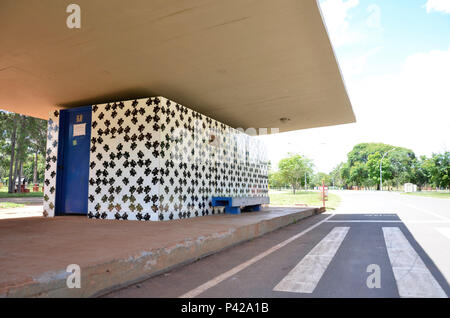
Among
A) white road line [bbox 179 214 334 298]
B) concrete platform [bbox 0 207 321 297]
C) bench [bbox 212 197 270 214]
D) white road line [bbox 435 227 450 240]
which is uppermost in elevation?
bench [bbox 212 197 270 214]

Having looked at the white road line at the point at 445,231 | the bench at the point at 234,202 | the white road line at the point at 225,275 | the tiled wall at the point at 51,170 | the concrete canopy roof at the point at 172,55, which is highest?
the concrete canopy roof at the point at 172,55

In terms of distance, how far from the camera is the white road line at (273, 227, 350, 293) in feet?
11.3

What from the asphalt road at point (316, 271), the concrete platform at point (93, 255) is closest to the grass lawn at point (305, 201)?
the asphalt road at point (316, 271)

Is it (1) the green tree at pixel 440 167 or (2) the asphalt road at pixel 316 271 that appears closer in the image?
(2) the asphalt road at pixel 316 271

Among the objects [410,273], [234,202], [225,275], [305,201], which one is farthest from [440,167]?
[225,275]

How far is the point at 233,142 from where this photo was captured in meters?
13.0

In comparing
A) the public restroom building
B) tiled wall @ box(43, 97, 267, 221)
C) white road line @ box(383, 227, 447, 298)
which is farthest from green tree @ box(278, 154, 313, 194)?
white road line @ box(383, 227, 447, 298)

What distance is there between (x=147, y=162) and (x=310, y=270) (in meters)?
5.57

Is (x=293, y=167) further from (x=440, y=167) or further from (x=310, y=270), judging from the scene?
(x=310, y=270)

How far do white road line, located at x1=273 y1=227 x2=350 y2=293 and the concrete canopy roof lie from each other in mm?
3930

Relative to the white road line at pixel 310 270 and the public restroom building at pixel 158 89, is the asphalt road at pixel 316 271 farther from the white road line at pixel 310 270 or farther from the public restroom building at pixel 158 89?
the public restroom building at pixel 158 89

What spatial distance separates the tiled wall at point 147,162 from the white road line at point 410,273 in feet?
18.3

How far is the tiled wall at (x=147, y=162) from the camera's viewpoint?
27.2 feet

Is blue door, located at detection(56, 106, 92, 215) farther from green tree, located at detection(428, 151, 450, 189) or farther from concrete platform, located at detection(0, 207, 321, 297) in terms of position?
green tree, located at detection(428, 151, 450, 189)
